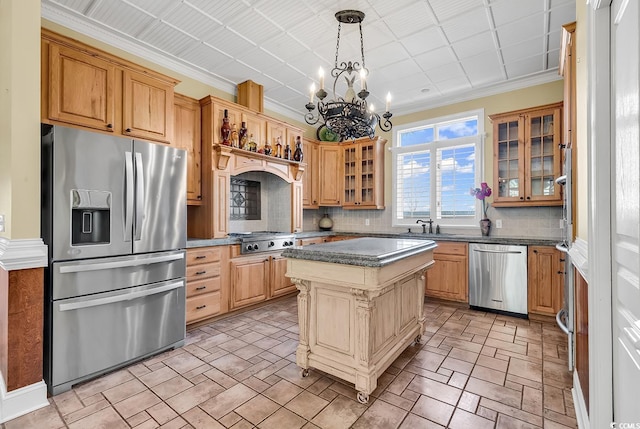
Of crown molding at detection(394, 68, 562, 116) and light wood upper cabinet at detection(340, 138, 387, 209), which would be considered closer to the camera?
crown molding at detection(394, 68, 562, 116)

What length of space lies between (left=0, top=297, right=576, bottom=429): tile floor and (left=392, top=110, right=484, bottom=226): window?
7.24 ft

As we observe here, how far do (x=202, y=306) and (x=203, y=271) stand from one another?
388mm

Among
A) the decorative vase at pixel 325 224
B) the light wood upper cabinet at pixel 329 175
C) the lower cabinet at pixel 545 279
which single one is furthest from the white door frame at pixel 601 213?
the decorative vase at pixel 325 224

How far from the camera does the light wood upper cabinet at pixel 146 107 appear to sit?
2.98 m

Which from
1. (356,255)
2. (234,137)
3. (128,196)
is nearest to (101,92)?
(128,196)

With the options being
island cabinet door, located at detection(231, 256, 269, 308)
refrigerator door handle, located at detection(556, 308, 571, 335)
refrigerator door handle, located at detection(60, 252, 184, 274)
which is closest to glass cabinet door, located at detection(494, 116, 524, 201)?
refrigerator door handle, located at detection(556, 308, 571, 335)

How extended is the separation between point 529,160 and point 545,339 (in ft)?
7.18

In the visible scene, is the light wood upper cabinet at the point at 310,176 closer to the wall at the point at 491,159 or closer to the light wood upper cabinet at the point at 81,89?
the wall at the point at 491,159

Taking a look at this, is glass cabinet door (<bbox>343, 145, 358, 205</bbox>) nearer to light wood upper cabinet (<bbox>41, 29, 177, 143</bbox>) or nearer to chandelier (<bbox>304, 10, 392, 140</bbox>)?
chandelier (<bbox>304, 10, 392, 140</bbox>)

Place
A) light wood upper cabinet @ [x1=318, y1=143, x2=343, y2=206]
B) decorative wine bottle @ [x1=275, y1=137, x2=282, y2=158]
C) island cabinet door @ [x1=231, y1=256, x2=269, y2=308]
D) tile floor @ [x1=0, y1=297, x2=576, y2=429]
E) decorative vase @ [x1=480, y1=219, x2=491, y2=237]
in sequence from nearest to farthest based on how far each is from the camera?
1. tile floor @ [x1=0, y1=297, x2=576, y2=429]
2. island cabinet door @ [x1=231, y1=256, x2=269, y2=308]
3. decorative vase @ [x1=480, y1=219, x2=491, y2=237]
4. decorative wine bottle @ [x1=275, y1=137, x2=282, y2=158]
5. light wood upper cabinet @ [x1=318, y1=143, x2=343, y2=206]

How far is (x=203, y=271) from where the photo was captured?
3.41 m

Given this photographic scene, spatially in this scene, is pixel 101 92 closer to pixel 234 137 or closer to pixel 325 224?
pixel 234 137

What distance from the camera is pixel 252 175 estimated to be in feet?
16.3

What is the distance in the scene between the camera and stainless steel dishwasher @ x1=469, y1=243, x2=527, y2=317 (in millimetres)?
3723
